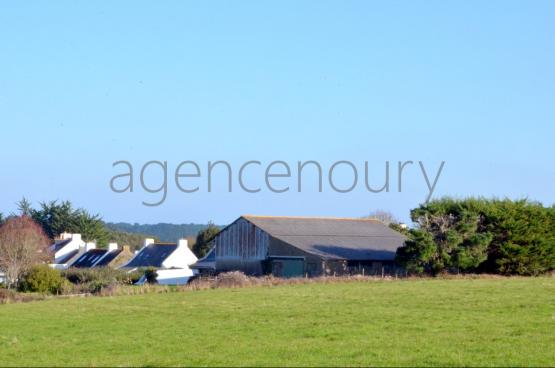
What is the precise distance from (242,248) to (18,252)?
66.8 ft

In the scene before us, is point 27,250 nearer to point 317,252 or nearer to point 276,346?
point 317,252

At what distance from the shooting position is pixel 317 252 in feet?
201

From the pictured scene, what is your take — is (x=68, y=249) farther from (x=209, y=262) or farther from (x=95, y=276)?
(x=95, y=276)

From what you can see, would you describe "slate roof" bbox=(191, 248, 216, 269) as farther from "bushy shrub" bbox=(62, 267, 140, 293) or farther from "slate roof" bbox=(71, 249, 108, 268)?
"slate roof" bbox=(71, 249, 108, 268)

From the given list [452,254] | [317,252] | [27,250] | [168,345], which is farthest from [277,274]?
[168,345]

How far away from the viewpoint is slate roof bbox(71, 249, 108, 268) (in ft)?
302

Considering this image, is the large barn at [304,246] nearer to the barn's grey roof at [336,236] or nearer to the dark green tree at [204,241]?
the barn's grey roof at [336,236]

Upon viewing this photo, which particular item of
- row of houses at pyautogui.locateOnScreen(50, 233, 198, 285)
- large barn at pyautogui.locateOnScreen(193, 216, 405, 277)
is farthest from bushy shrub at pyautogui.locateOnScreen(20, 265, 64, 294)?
row of houses at pyautogui.locateOnScreen(50, 233, 198, 285)

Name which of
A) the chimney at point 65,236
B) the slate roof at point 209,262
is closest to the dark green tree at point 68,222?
the chimney at point 65,236

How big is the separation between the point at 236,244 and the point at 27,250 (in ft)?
62.4

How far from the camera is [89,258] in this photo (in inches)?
3716

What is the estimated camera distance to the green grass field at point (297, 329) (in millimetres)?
17703

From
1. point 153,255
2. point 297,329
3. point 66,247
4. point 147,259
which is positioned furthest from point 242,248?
point 297,329

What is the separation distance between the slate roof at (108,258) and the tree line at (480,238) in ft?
145
